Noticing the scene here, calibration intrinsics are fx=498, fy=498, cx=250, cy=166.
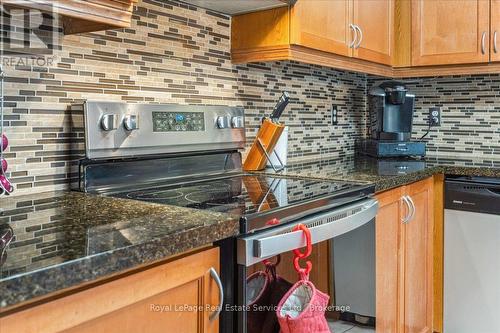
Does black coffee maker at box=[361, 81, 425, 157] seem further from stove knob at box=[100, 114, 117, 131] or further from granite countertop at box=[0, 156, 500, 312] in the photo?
granite countertop at box=[0, 156, 500, 312]

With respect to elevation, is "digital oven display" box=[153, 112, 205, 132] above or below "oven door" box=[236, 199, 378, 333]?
above

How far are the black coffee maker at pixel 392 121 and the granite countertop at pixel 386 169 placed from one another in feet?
0.31

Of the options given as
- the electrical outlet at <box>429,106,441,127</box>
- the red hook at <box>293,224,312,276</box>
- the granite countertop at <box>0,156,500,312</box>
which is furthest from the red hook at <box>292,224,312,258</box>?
the electrical outlet at <box>429,106,441,127</box>

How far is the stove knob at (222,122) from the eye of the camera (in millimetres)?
1738

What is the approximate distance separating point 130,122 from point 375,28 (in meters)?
1.42

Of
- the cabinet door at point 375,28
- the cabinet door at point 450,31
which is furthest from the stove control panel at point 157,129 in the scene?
the cabinet door at point 450,31

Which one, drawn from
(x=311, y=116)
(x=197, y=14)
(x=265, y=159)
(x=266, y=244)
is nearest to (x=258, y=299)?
(x=266, y=244)

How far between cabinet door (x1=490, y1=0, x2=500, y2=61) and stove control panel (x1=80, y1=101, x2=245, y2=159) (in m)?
1.32

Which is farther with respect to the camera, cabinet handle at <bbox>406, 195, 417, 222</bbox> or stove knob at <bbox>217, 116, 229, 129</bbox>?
cabinet handle at <bbox>406, 195, 417, 222</bbox>

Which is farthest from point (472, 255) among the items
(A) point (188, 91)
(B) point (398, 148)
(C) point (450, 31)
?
(A) point (188, 91)

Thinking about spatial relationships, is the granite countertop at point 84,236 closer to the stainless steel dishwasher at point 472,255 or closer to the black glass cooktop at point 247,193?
the black glass cooktop at point 247,193

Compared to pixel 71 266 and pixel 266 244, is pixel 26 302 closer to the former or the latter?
pixel 71 266

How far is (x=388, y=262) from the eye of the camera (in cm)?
176

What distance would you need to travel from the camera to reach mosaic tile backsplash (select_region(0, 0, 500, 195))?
4.33 feet
